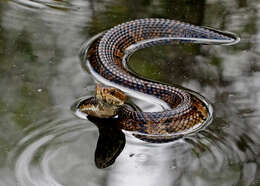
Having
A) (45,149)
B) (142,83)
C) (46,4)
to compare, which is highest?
(46,4)

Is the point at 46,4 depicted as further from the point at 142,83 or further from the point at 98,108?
the point at 98,108

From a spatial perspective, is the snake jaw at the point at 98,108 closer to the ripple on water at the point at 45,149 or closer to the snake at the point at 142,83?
the snake at the point at 142,83

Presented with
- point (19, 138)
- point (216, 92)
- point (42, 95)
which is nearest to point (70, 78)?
point (42, 95)

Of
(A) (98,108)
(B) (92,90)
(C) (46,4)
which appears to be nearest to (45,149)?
(A) (98,108)

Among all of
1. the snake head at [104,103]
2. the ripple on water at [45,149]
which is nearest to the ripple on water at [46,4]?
the snake head at [104,103]

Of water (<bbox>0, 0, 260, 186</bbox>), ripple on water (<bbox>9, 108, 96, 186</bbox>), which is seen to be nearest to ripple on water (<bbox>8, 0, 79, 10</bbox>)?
water (<bbox>0, 0, 260, 186</bbox>)

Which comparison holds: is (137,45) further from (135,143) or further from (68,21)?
(135,143)

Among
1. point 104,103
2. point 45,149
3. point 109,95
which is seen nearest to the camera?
point 45,149
